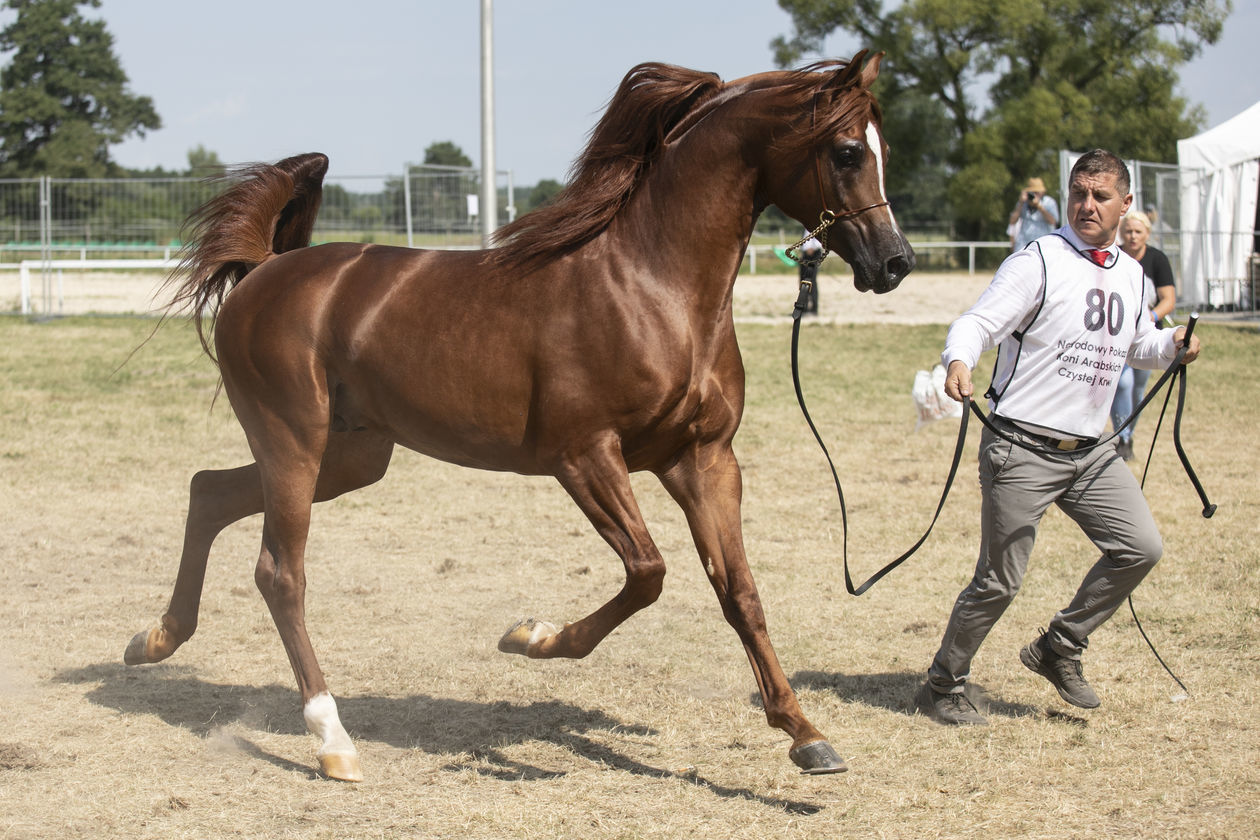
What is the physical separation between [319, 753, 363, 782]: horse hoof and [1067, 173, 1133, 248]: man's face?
3.11 meters

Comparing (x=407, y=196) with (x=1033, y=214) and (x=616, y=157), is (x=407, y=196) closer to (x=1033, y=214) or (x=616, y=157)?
(x=1033, y=214)

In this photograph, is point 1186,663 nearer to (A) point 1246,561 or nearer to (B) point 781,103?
(A) point 1246,561

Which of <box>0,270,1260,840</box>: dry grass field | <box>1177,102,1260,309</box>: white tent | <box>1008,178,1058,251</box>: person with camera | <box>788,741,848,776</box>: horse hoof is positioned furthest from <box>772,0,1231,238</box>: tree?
<box>788,741,848,776</box>: horse hoof

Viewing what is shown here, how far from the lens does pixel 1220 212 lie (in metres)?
19.6

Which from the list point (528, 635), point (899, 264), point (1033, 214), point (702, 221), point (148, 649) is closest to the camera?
point (899, 264)

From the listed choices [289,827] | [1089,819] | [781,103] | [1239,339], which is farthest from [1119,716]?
[1239,339]

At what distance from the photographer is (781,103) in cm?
371

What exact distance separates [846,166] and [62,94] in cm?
6463

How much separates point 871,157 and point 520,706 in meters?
2.47

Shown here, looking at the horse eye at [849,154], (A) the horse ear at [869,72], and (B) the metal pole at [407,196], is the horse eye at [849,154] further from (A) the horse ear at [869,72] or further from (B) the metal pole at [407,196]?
(B) the metal pole at [407,196]

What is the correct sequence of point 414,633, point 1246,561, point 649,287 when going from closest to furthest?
point 649,287 → point 414,633 → point 1246,561

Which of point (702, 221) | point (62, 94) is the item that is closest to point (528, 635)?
point (702, 221)

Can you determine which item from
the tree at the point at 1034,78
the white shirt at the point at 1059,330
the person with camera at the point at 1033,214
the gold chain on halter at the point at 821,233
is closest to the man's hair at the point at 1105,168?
the white shirt at the point at 1059,330

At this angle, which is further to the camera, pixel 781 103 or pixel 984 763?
pixel 984 763
